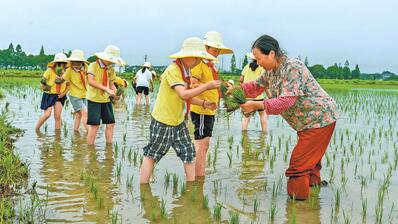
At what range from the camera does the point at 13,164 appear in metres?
5.14

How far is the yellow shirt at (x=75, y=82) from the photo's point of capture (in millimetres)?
8117

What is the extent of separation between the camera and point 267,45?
4.47 meters

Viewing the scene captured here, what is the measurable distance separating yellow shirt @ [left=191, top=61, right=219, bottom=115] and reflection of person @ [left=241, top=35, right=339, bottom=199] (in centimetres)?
68

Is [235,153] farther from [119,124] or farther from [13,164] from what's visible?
[119,124]

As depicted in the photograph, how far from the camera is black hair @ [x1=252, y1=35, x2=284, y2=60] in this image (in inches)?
176

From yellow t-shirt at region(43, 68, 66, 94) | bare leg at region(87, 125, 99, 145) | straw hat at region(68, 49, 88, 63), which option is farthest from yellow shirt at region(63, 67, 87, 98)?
bare leg at region(87, 125, 99, 145)

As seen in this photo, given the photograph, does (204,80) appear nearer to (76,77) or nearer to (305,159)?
(305,159)

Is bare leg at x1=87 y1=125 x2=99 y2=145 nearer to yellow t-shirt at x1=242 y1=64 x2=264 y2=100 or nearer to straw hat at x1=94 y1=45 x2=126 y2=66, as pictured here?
straw hat at x1=94 y1=45 x2=126 y2=66

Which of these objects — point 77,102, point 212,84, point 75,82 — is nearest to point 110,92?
point 75,82

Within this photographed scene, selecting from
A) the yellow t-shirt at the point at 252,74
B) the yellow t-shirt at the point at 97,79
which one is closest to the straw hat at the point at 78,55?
the yellow t-shirt at the point at 97,79

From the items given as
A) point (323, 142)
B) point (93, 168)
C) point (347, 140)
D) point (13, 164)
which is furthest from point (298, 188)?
point (347, 140)

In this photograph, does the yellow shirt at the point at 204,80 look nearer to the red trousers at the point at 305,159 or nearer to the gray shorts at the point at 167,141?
the gray shorts at the point at 167,141

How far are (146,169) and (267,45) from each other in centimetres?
175

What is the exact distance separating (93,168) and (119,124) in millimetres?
4618
